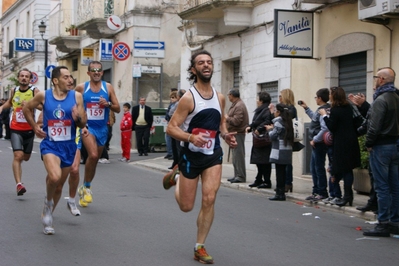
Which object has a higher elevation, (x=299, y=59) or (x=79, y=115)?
(x=299, y=59)

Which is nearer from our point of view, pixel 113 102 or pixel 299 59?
pixel 113 102

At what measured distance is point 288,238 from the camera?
8984 mm

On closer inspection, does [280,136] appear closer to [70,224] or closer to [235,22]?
[70,224]

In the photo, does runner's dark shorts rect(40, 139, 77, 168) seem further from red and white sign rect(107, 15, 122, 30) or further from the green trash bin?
red and white sign rect(107, 15, 122, 30)

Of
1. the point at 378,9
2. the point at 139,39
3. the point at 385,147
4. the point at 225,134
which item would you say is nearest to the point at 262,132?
the point at 378,9

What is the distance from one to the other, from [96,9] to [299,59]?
14.9m

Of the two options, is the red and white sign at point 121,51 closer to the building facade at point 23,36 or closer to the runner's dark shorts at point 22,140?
the runner's dark shorts at point 22,140

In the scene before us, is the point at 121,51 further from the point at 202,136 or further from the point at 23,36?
the point at 23,36

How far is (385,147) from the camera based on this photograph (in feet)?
30.4

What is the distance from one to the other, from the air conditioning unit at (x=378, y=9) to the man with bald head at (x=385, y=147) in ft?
11.8

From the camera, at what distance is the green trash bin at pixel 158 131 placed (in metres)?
25.9

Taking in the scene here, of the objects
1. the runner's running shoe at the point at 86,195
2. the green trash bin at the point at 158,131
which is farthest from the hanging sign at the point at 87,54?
the runner's running shoe at the point at 86,195

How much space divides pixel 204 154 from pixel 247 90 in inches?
514

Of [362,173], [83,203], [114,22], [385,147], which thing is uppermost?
[114,22]
